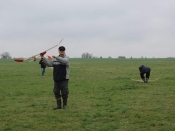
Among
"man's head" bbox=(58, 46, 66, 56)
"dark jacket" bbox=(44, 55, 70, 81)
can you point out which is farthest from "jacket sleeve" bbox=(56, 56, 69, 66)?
"man's head" bbox=(58, 46, 66, 56)

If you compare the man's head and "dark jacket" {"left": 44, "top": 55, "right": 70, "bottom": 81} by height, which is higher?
the man's head

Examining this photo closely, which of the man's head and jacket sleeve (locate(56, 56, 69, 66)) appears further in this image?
the man's head

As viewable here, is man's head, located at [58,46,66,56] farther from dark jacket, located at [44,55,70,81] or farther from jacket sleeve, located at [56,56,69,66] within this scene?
jacket sleeve, located at [56,56,69,66]

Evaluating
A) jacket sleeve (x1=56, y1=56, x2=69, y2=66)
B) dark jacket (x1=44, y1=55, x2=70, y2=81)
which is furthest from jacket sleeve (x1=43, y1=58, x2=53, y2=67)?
jacket sleeve (x1=56, y1=56, x2=69, y2=66)

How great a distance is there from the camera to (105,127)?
23.4 ft

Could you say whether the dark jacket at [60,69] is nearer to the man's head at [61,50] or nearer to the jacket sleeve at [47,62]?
the jacket sleeve at [47,62]

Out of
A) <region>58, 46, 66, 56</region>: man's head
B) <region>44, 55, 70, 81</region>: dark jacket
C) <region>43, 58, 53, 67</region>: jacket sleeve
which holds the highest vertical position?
<region>58, 46, 66, 56</region>: man's head

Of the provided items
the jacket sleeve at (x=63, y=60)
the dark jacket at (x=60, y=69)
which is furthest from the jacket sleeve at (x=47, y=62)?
the jacket sleeve at (x=63, y=60)

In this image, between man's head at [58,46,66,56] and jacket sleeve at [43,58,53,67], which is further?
man's head at [58,46,66,56]

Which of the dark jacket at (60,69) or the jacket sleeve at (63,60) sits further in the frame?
the dark jacket at (60,69)

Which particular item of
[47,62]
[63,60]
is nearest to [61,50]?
[63,60]

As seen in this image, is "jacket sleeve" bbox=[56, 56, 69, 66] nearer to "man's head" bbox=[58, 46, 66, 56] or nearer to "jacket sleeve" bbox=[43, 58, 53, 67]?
"man's head" bbox=[58, 46, 66, 56]

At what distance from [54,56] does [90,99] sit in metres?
3.31

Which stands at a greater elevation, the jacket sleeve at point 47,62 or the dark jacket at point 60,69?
→ the jacket sleeve at point 47,62
